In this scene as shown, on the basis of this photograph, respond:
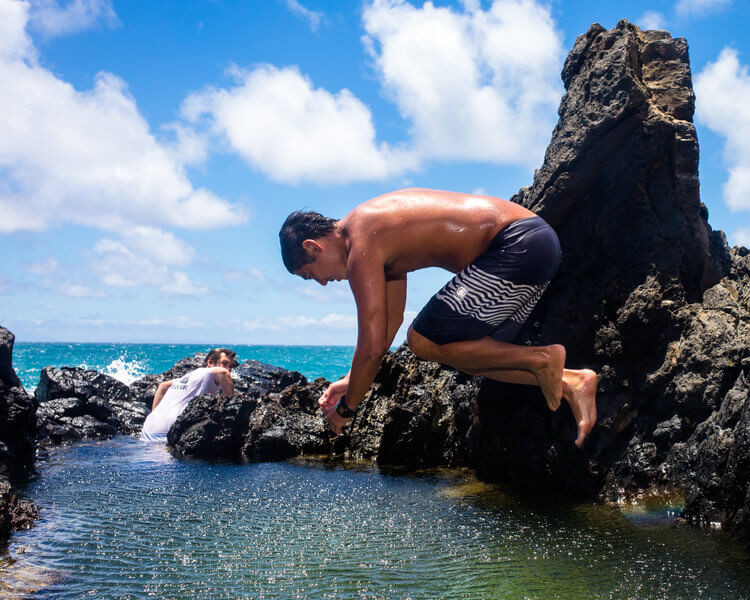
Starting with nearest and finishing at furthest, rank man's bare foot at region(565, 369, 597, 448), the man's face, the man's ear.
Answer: the man's ear → man's bare foot at region(565, 369, 597, 448) → the man's face

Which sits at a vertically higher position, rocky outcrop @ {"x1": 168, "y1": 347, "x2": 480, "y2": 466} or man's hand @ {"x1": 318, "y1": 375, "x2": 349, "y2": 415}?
man's hand @ {"x1": 318, "y1": 375, "x2": 349, "y2": 415}

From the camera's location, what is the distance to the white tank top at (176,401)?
9234 mm

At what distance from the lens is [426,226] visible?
3482mm

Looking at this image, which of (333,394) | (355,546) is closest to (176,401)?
(333,394)

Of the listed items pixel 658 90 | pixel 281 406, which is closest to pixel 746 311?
pixel 658 90

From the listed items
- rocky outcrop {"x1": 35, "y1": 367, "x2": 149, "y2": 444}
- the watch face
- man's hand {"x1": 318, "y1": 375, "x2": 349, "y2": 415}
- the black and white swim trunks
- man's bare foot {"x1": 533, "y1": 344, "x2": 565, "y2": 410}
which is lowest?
rocky outcrop {"x1": 35, "y1": 367, "x2": 149, "y2": 444}

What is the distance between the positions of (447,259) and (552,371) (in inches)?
36.5

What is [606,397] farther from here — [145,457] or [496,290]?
[145,457]

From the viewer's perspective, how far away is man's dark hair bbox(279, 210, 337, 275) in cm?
355

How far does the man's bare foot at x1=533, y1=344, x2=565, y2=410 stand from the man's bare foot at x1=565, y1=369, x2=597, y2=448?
0.50 feet

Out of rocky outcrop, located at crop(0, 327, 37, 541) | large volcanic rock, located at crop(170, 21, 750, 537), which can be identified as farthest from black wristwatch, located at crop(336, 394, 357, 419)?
rocky outcrop, located at crop(0, 327, 37, 541)

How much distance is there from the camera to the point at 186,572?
325 centimetres

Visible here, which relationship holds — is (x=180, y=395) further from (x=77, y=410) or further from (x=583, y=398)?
(x=583, y=398)

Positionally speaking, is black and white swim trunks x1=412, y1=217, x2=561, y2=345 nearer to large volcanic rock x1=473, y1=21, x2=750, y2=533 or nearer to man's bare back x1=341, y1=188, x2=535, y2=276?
man's bare back x1=341, y1=188, x2=535, y2=276
